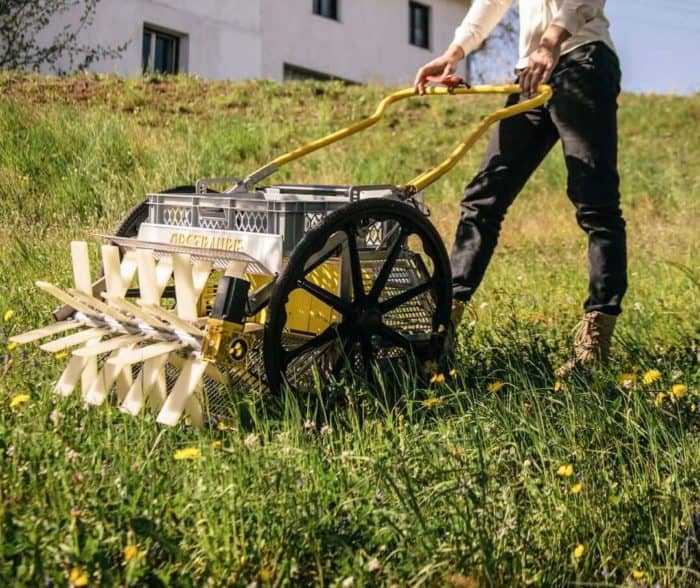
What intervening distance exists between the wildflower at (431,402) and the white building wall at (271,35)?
50.5ft

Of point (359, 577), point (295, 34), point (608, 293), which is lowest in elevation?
point (359, 577)

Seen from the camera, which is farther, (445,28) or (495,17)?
(445,28)

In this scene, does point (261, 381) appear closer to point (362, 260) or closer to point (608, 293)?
point (362, 260)

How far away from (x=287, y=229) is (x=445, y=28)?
2567cm

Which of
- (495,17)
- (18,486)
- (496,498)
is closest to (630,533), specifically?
(496,498)

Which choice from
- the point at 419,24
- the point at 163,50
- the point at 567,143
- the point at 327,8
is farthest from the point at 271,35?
the point at 567,143

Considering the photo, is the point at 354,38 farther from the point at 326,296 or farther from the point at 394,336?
the point at 326,296

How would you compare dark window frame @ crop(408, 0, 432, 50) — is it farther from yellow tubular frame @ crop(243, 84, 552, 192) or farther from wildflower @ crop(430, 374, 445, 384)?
wildflower @ crop(430, 374, 445, 384)

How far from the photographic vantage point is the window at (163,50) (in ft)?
68.4

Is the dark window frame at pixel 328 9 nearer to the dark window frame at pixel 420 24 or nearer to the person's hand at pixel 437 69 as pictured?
the dark window frame at pixel 420 24

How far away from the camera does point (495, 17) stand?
4.79 meters

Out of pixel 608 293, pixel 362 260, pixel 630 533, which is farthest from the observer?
pixel 608 293

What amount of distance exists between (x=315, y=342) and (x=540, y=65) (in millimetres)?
1430

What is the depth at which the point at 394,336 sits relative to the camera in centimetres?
387
